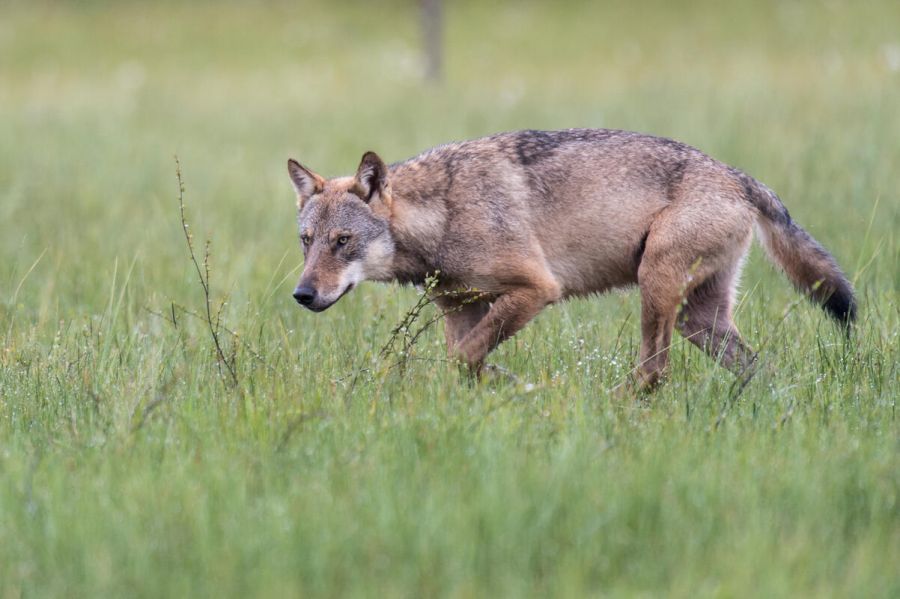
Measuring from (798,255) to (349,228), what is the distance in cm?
227

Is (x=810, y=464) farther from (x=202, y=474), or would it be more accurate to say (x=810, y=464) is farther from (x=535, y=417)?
(x=202, y=474)

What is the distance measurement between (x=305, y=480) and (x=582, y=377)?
1714 mm

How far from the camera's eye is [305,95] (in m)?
19.9

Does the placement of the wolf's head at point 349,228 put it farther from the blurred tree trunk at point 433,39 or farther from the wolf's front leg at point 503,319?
the blurred tree trunk at point 433,39

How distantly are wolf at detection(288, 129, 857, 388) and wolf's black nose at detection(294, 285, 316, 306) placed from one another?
0.13 metres

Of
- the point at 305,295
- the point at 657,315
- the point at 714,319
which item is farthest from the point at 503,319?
the point at 714,319

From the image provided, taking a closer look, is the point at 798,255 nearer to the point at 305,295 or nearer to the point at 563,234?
the point at 563,234

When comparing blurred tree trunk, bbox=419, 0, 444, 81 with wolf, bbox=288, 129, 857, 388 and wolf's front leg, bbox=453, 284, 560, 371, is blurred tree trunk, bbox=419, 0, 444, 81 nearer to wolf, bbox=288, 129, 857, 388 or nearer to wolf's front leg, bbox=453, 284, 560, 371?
wolf, bbox=288, 129, 857, 388

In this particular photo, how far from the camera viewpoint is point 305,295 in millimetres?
5488

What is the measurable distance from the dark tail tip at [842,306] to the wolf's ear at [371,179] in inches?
89.3

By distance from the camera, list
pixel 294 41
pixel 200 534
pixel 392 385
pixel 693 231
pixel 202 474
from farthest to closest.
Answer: pixel 294 41, pixel 693 231, pixel 392 385, pixel 202 474, pixel 200 534

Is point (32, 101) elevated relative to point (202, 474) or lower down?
lower down

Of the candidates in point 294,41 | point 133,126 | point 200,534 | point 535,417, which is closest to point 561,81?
point 133,126

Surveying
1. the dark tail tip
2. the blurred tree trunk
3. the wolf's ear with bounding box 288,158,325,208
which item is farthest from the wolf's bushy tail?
the blurred tree trunk
